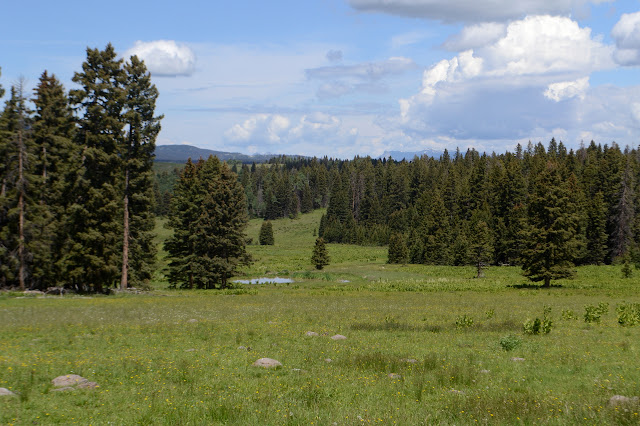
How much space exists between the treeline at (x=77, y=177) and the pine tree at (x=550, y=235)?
42.3 metres

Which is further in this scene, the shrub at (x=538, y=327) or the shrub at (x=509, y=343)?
the shrub at (x=538, y=327)

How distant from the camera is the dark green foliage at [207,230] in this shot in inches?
2045

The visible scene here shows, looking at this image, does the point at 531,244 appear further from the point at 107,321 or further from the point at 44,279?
the point at 44,279

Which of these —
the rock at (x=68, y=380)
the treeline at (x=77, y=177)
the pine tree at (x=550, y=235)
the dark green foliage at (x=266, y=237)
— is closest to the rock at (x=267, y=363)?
the rock at (x=68, y=380)

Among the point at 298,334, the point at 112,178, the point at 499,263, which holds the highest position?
the point at 112,178

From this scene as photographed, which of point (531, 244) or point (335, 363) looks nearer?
point (335, 363)

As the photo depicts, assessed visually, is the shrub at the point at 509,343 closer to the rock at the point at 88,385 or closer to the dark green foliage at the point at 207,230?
the rock at the point at 88,385

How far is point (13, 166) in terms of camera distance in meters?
37.8

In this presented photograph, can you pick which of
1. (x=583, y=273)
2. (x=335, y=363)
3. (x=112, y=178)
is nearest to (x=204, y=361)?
(x=335, y=363)

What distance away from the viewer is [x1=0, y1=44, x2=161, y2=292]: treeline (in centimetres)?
3769

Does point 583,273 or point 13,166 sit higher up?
point 13,166

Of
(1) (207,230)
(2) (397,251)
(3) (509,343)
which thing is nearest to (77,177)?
(1) (207,230)

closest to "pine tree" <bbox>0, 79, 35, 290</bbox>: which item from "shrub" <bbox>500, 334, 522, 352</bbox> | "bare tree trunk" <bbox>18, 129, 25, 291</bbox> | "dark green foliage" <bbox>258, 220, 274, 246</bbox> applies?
"bare tree trunk" <bbox>18, 129, 25, 291</bbox>

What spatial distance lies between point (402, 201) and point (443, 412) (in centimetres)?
16539
